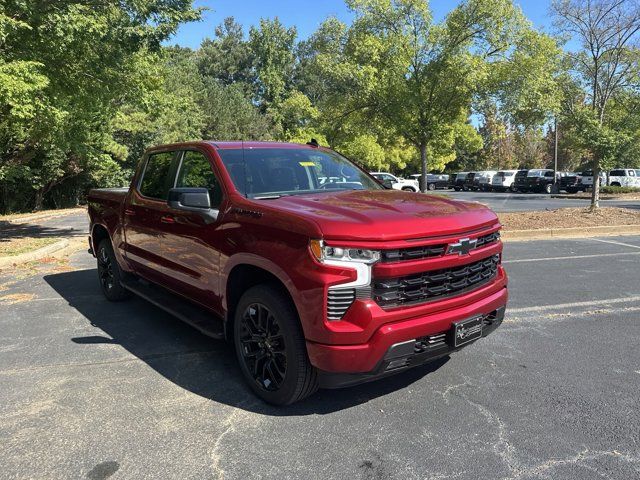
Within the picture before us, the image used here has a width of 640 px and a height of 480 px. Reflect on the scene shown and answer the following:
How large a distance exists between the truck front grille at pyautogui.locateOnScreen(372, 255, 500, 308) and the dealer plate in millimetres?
201

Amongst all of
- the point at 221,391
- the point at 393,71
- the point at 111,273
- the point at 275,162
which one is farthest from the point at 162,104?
the point at 221,391

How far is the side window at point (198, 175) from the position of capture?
4.10 metres

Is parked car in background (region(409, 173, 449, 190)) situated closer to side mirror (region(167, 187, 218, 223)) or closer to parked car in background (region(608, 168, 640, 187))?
parked car in background (region(608, 168, 640, 187))

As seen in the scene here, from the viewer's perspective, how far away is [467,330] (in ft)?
10.9

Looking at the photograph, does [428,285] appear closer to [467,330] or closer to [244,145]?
[467,330]

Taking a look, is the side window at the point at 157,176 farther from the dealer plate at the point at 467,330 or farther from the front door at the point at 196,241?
the dealer plate at the point at 467,330

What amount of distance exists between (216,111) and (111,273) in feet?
123

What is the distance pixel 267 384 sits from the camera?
350cm

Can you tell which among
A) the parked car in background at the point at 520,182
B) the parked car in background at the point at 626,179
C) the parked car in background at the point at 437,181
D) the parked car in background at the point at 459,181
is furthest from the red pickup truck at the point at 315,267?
the parked car in background at the point at 437,181

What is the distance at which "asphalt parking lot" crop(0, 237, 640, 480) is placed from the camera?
2.82 meters

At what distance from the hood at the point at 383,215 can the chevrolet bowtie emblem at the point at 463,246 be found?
0.08 m

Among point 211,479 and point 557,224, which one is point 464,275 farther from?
point 557,224

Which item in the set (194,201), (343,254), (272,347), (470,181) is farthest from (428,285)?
(470,181)

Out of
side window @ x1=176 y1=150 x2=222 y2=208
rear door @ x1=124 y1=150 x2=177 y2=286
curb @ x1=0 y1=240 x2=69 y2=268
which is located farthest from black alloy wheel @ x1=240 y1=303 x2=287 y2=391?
curb @ x1=0 y1=240 x2=69 y2=268
